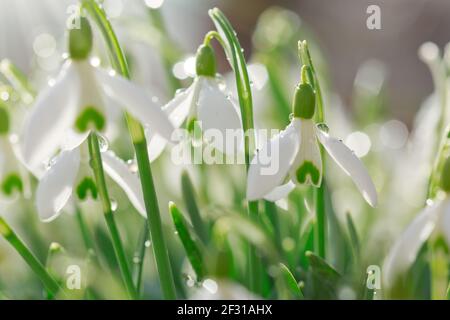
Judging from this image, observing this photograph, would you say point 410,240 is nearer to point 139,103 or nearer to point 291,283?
point 291,283

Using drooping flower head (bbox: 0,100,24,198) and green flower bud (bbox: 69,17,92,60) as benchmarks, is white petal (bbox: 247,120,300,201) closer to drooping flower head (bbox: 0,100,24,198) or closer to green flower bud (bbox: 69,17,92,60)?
green flower bud (bbox: 69,17,92,60)

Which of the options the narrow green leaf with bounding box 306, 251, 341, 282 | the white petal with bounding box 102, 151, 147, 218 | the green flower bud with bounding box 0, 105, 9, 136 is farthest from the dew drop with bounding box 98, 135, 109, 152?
the narrow green leaf with bounding box 306, 251, 341, 282

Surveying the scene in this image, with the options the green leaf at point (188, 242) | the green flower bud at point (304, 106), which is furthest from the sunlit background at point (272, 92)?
the green flower bud at point (304, 106)

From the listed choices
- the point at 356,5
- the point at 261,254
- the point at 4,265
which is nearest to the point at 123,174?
the point at 261,254

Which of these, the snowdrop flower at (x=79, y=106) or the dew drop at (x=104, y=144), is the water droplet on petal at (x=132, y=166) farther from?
the snowdrop flower at (x=79, y=106)

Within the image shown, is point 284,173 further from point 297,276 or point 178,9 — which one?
point 178,9
